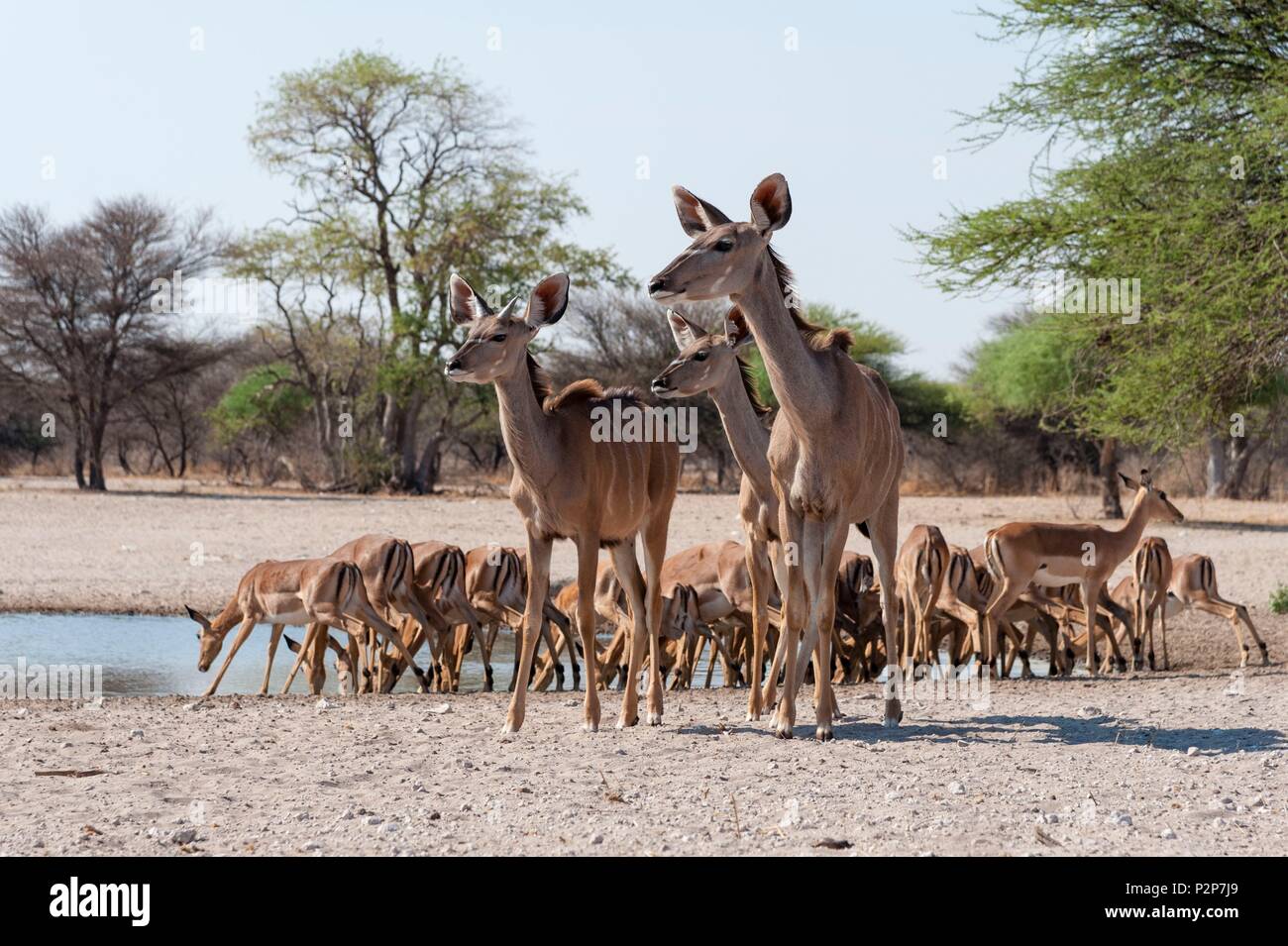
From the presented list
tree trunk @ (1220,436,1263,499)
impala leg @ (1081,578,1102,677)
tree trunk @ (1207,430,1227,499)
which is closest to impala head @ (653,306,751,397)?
impala leg @ (1081,578,1102,677)

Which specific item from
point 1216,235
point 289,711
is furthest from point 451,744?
point 1216,235

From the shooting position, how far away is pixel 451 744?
24.5 feet

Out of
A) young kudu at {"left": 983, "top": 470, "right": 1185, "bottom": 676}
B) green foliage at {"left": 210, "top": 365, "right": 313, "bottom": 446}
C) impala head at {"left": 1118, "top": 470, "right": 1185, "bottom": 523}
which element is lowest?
young kudu at {"left": 983, "top": 470, "right": 1185, "bottom": 676}

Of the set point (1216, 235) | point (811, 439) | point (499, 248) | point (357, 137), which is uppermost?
point (357, 137)

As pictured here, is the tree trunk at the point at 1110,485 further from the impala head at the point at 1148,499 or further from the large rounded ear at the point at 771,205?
the large rounded ear at the point at 771,205

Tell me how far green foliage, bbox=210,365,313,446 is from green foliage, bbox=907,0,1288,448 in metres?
29.8

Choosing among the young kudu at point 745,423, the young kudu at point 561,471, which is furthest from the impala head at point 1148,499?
the young kudu at point 561,471

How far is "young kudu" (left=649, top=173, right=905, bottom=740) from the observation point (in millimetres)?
7039

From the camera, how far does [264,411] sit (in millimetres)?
43938

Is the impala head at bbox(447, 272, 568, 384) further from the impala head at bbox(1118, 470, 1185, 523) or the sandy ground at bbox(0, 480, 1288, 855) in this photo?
the impala head at bbox(1118, 470, 1185, 523)

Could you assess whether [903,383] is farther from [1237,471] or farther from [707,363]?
[707,363]

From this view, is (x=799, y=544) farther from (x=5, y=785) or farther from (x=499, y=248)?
(x=499, y=248)

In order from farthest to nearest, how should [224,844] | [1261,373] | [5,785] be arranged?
[1261,373], [5,785], [224,844]
